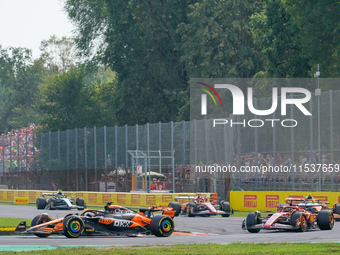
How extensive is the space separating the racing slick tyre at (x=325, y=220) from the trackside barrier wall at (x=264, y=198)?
30.8 ft

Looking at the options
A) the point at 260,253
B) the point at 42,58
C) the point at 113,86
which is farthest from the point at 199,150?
→ the point at 42,58

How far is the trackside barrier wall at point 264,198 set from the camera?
32312 millimetres

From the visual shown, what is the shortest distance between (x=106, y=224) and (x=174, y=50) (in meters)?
52.9

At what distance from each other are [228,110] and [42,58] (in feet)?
251

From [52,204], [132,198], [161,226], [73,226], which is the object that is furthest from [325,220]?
[132,198]

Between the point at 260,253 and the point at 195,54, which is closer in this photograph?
the point at 260,253

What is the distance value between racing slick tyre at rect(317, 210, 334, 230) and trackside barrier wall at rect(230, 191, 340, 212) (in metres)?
9.40

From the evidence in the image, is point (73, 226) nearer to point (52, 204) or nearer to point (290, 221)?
point (290, 221)

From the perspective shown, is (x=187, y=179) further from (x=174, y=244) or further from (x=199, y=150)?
(x=174, y=244)

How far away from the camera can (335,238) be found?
1966cm

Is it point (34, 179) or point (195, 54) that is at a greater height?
point (195, 54)

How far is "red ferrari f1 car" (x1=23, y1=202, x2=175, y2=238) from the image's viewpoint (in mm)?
20453

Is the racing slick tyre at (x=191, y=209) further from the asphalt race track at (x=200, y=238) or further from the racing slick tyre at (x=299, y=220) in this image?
the racing slick tyre at (x=299, y=220)

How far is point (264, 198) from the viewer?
114 feet
